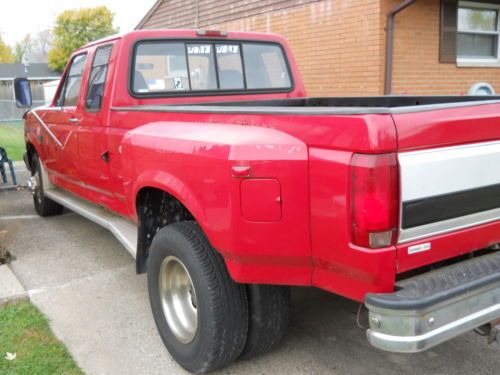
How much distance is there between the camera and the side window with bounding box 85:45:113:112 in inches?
173

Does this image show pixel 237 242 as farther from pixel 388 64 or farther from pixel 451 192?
pixel 388 64

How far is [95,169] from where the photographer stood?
4539mm

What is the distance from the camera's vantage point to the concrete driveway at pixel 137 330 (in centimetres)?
321

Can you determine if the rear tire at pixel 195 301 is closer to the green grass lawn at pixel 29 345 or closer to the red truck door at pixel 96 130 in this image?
the green grass lawn at pixel 29 345

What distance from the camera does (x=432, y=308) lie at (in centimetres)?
213

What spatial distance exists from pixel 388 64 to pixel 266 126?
7.35 metres

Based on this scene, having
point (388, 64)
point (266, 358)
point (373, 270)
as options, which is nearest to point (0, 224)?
point (266, 358)

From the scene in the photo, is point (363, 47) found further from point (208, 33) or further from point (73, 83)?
point (73, 83)

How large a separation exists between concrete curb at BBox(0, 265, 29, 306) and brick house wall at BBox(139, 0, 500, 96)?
6.91 metres

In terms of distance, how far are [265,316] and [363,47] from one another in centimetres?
753

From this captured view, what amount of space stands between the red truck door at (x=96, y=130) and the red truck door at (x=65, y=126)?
20 cm

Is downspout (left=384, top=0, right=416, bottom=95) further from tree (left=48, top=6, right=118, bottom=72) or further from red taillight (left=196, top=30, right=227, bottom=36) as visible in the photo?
tree (left=48, top=6, right=118, bottom=72)

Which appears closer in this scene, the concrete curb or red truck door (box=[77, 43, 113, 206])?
the concrete curb

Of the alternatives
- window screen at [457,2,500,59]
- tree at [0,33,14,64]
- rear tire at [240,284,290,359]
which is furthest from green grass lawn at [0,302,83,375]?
tree at [0,33,14,64]
